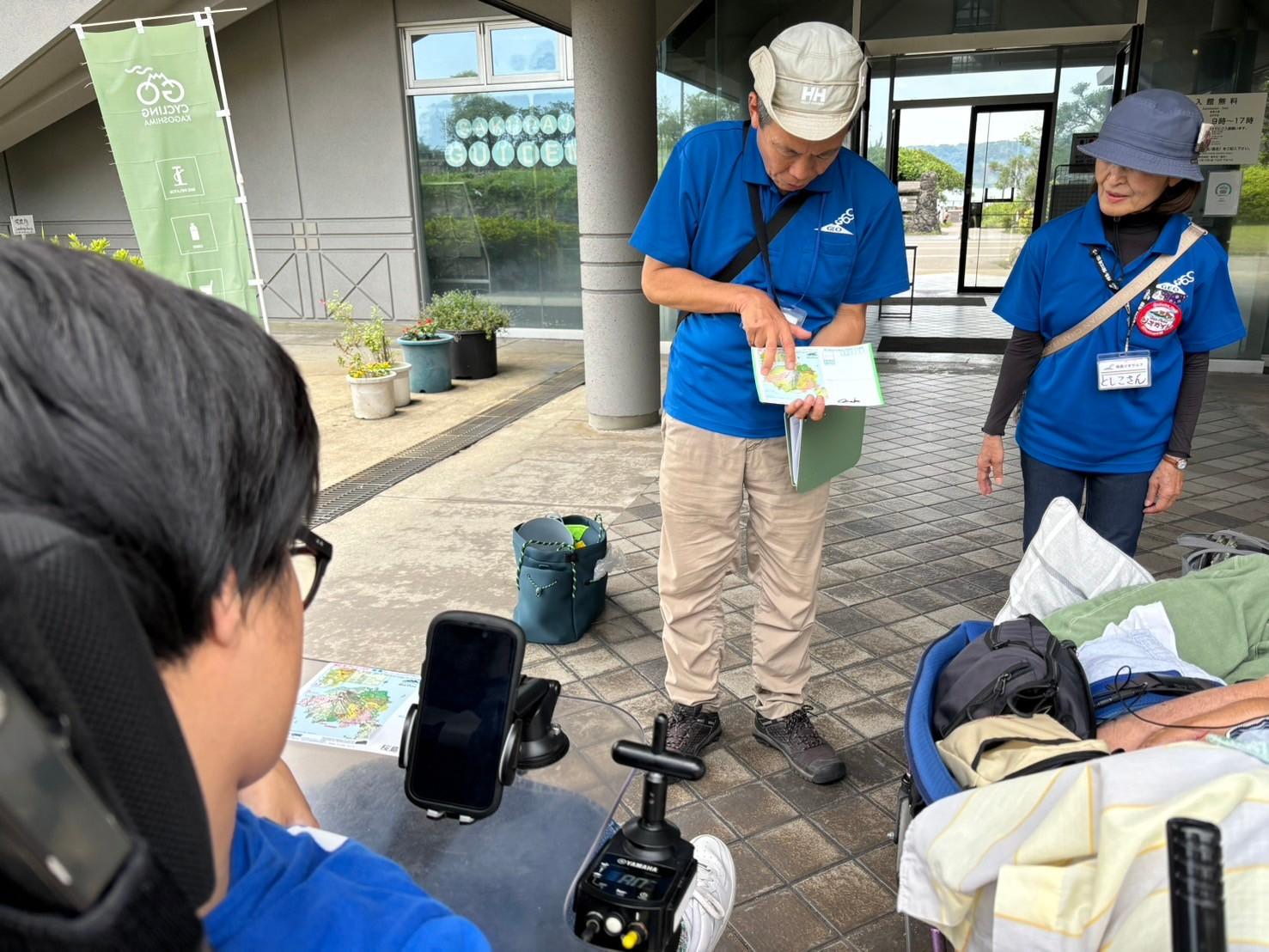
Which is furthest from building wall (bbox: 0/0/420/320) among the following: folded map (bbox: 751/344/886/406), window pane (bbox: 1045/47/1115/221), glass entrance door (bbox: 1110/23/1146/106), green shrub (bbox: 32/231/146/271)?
folded map (bbox: 751/344/886/406)

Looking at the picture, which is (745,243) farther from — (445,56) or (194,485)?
(445,56)

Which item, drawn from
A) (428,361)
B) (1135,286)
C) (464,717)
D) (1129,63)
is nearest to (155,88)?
(428,361)

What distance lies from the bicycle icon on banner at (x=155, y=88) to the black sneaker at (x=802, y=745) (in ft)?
15.7

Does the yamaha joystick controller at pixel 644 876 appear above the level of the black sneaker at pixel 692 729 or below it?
above

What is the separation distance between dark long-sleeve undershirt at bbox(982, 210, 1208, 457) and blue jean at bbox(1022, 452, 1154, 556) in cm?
15

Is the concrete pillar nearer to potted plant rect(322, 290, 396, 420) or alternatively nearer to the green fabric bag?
potted plant rect(322, 290, 396, 420)

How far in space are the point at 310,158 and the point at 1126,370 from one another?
11.4 m

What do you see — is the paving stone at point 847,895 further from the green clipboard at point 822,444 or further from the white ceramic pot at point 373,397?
the white ceramic pot at point 373,397

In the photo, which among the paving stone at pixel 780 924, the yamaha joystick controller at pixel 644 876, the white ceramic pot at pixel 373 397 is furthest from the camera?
the white ceramic pot at pixel 373 397

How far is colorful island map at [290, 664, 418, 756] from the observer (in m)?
1.60

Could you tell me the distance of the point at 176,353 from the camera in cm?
49

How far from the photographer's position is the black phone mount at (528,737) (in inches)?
44.3

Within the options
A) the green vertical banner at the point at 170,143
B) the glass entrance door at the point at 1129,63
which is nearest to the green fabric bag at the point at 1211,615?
the green vertical banner at the point at 170,143

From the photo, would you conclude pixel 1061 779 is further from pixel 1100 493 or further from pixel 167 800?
pixel 1100 493
